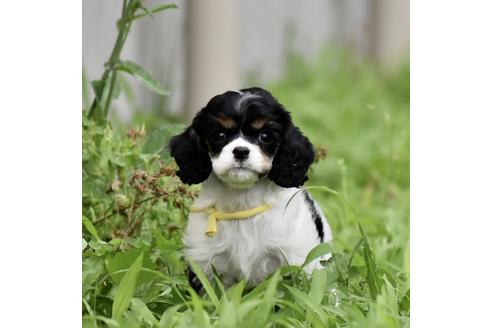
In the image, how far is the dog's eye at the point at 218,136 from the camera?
94.9 inches

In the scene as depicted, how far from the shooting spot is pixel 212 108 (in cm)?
244

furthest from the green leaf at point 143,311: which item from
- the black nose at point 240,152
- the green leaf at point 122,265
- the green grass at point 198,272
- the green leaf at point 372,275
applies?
the green leaf at point 372,275

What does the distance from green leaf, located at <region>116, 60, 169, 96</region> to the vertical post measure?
0.27 m

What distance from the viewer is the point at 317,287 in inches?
97.2

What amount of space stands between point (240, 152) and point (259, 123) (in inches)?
4.4

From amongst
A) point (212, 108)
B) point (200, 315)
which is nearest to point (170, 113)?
point (212, 108)

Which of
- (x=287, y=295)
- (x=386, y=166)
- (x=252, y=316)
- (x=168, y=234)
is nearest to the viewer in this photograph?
(x=252, y=316)

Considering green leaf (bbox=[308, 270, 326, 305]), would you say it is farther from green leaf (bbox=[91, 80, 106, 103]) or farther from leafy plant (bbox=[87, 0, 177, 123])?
green leaf (bbox=[91, 80, 106, 103])

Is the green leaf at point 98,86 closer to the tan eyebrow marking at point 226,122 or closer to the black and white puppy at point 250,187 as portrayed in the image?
the black and white puppy at point 250,187

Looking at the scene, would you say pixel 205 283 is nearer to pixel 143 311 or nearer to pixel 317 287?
pixel 143 311

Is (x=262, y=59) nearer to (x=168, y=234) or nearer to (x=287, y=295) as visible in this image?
(x=168, y=234)

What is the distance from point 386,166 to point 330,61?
2315mm

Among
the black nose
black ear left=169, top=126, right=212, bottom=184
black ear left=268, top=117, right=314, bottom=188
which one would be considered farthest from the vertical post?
the black nose

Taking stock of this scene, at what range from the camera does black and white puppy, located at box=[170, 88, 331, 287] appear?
2410 mm
